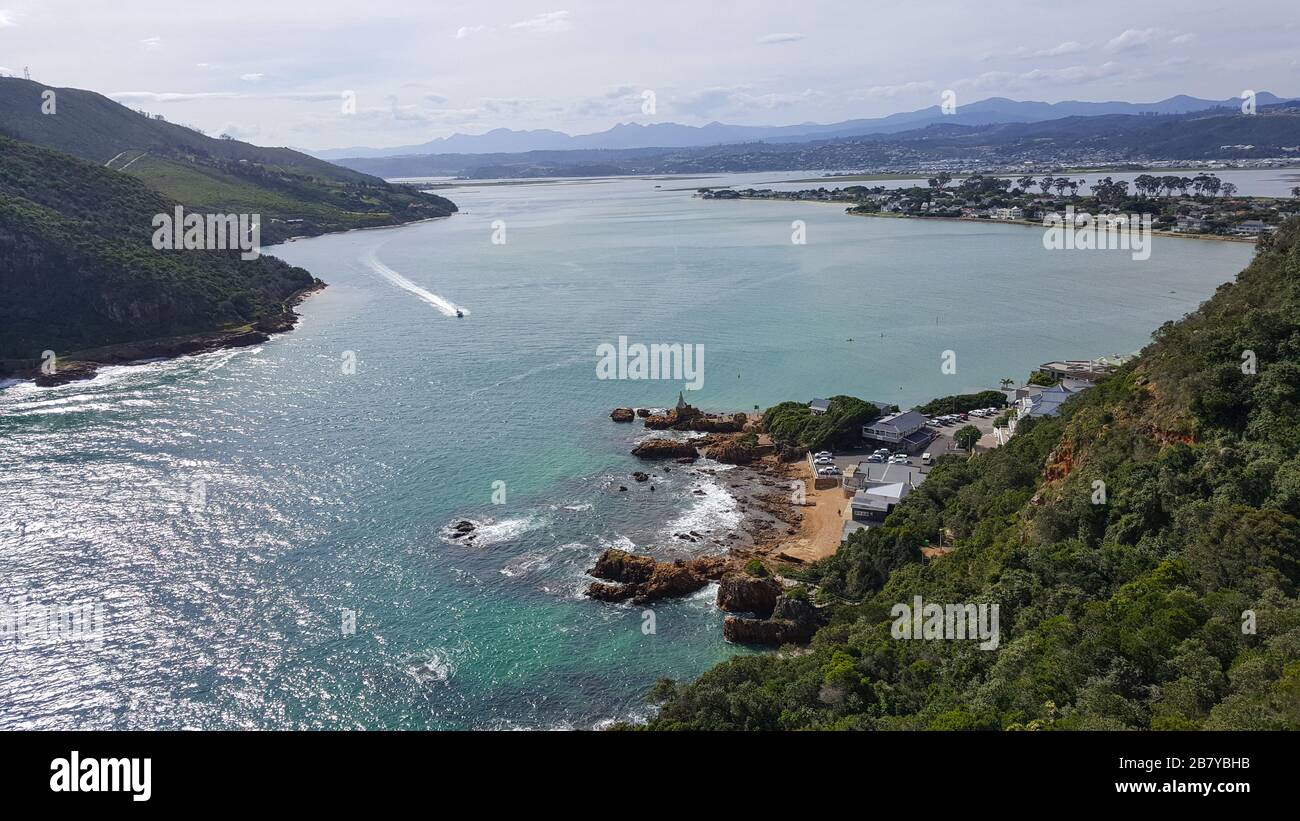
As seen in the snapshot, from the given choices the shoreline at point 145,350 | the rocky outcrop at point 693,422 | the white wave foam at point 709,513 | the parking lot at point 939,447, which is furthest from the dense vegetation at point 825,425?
the shoreline at point 145,350

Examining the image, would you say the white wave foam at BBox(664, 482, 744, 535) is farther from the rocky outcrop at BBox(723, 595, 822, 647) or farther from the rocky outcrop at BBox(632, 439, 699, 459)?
the rocky outcrop at BBox(723, 595, 822, 647)

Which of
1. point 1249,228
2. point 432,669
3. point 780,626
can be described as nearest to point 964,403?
point 780,626

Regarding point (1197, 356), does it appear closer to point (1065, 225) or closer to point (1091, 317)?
point (1091, 317)

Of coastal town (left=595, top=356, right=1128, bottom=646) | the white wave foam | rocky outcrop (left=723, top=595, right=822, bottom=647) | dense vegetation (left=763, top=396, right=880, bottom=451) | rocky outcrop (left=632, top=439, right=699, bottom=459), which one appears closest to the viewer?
rocky outcrop (left=723, top=595, right=822, bottom=647)

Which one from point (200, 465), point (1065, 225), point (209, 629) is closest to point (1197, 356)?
point (209, 629)

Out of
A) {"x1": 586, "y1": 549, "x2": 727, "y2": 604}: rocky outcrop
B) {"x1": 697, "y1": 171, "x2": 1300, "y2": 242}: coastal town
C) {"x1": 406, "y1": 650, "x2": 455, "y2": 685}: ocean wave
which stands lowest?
{"x1": 406, "y1": 650, "x2": 455, "y2": 685}: ocean wave

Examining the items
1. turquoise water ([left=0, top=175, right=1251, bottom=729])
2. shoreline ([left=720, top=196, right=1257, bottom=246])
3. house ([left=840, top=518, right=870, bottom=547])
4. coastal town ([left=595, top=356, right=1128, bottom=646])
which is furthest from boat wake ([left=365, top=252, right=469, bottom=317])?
shoreline ([left=720, top=196, right=1257, bottom=246])
